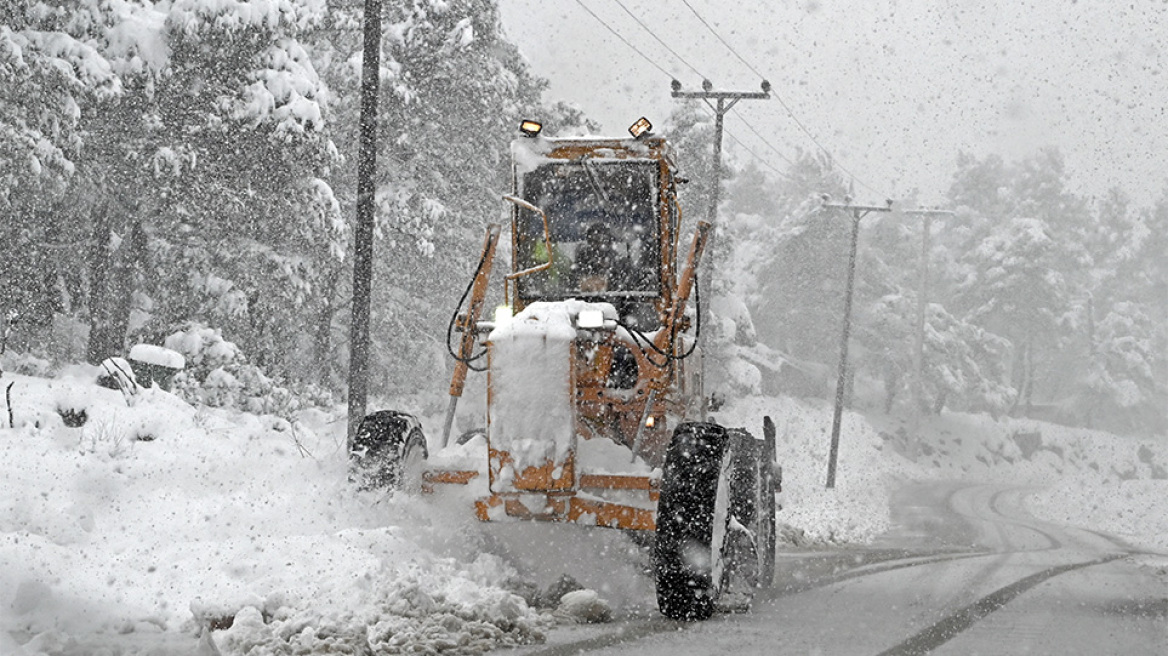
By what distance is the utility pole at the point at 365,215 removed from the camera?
1270cm

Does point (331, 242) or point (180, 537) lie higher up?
point (331, 242)

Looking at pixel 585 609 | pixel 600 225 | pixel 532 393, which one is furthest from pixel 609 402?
pixel 585 609

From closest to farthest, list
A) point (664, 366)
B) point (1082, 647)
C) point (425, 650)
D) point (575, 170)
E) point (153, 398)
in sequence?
point (425, 650) → point (1082, 647) → point (664, 366) → point (575, 170) → point (153, 398)

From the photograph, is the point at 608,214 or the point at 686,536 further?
the point at 608,214

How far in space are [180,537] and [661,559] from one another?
317cm

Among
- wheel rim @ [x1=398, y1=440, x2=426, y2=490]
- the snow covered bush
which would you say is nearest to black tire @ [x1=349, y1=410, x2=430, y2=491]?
wheel rim @ [x1=398, y1=440, x2=426, y2=490]

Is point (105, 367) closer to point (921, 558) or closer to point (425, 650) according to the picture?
point (425, 650)

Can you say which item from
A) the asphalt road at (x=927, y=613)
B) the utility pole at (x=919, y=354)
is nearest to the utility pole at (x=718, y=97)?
the asphalt road at (x=927, y=613)

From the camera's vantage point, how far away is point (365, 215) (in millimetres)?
12844

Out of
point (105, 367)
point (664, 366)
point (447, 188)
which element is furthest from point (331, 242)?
point (664, 366)

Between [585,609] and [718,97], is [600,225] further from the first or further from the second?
[718,97]

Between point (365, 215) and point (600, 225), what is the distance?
4625 mm

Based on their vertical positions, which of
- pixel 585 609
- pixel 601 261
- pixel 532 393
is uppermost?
pixel 601 261

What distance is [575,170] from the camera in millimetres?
9023
